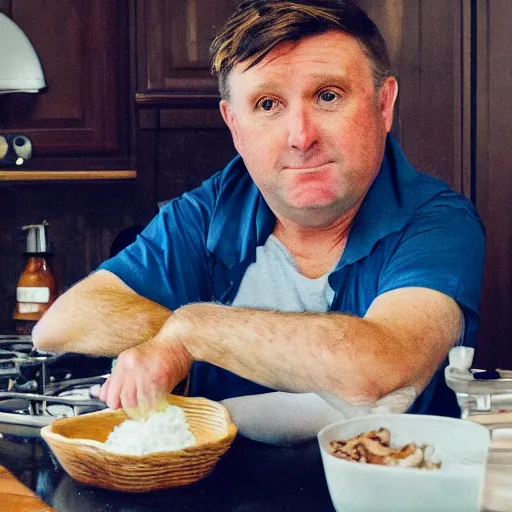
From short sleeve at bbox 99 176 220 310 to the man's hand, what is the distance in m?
0.37

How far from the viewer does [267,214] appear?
1.18m

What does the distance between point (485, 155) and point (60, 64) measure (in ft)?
2.85

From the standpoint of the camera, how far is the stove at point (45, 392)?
992 mm

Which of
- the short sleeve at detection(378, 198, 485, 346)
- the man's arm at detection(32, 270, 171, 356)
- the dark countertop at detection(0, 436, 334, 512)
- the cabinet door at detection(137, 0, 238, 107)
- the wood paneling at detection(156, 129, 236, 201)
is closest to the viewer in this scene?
the dark countertop at detection(0, 436, 334, 512)

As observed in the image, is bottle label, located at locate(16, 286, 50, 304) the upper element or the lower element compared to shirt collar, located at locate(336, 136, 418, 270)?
lower

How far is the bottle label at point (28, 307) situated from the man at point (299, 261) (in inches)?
27.0

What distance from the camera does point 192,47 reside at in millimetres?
1800

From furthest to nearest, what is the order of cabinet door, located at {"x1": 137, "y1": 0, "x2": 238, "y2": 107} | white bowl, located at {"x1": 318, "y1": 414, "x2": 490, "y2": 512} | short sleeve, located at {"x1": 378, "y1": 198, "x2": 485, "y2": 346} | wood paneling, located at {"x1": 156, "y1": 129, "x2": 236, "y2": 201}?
wood paneling, located at {"x1": 156, "y1": 129, "x2": 236, "y2": 201} < cabinet door, located at {"x1": 137, "y1": 0, "x2": 238, "y2": 107} < short sleeve, located at {"x1": 378, "y1": 198, "x2": 485, "y2": 346} < white bowl, located at {"x1": 318, "y1": 414, "x2": 490, "y2": 512}

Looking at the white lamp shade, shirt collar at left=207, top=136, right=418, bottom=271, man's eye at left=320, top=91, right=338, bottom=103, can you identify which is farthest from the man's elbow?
the white lamp shade

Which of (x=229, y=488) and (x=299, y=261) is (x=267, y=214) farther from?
(x=229, y=488)

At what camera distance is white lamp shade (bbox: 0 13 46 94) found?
1.68m

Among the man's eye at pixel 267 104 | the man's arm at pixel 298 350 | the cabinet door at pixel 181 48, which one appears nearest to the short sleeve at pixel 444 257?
the man's arm at pixel 298 350

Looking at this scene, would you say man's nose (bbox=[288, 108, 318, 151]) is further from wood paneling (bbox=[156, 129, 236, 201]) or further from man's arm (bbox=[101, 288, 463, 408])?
wood paneling (bbox=[156, 129, 236, 201])

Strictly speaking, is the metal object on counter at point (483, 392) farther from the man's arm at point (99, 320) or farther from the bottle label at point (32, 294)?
the bottle label at point (32, 294)
